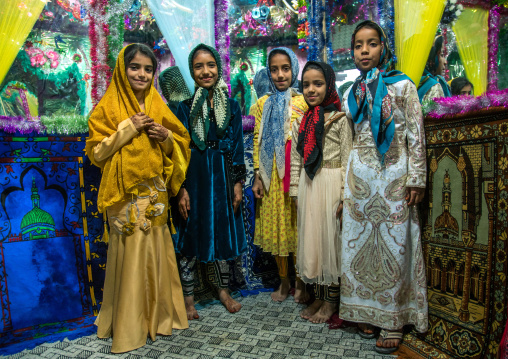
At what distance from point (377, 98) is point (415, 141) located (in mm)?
362

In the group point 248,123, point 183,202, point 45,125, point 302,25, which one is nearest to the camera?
point 45,125

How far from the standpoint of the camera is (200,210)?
2783mm

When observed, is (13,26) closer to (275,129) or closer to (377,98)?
(275,129)

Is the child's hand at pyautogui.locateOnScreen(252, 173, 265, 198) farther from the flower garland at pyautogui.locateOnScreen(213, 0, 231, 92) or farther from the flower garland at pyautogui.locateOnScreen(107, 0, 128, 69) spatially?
the flower garland at pyautogui.locateOnScreen(107, 0, 128, 69)

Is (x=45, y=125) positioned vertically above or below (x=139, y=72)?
below

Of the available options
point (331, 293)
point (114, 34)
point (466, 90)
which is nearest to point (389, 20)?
point (466, 90)

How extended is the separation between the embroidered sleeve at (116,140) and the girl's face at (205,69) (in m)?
0.81

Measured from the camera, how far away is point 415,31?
260 cm

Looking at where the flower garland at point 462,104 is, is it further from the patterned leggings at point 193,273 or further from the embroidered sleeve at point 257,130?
the patterned leggings at point 193,273

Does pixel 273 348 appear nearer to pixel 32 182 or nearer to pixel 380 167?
pixel 380 167

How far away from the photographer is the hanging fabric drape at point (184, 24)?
3348mm

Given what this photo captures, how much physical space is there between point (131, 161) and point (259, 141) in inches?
46.7

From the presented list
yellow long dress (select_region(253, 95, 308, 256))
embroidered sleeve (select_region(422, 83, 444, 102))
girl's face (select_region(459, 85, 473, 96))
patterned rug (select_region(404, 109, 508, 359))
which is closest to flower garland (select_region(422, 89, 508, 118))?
patterned rug (select_region(404, 109, 508, 359))

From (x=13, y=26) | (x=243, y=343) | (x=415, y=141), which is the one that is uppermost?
(x=13, y=26)
